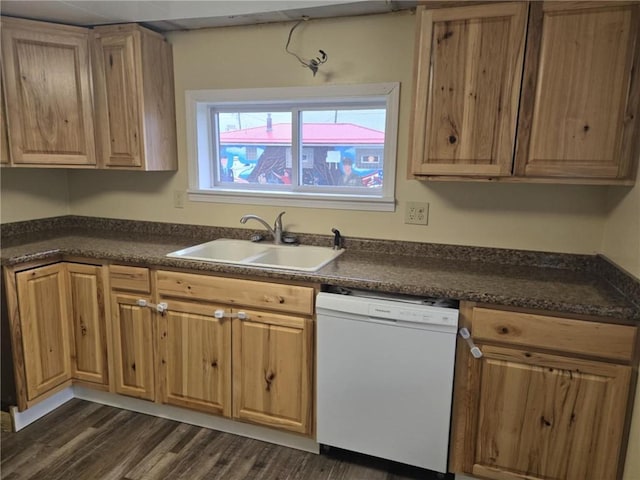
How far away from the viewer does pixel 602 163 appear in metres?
1.62

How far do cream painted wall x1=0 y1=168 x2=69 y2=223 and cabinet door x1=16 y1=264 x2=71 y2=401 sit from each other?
Result: 64cm

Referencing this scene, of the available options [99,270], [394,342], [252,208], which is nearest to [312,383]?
[394,342]

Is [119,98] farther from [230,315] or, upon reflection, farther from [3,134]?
[230,315]

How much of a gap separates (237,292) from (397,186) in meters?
0.99

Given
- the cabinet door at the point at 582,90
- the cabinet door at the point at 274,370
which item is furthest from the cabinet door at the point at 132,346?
the cabinet door at the point at 582,90

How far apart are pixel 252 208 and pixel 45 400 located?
154 centimetres

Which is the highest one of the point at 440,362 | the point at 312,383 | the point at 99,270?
the point at 99,270

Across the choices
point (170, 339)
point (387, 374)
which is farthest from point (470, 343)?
point (170, 339)

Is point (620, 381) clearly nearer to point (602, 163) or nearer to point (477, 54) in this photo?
point (602, 163)

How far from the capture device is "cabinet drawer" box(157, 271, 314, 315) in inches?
73.9

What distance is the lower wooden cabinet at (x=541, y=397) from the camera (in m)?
1.53

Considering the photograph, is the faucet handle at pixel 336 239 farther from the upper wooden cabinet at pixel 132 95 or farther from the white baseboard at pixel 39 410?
the white baseboard at pixel 39 410

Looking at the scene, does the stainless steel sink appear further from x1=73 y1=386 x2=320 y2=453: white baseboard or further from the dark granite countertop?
x1=73 y1=386 x2=320 y2=453: white baseboard

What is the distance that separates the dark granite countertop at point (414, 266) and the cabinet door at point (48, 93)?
1.69 ft
